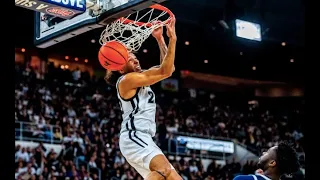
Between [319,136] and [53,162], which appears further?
[53,162]

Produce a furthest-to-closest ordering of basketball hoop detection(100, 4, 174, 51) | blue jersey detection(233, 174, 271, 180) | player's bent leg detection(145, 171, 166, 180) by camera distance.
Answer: basketball hoop detection(100, 4, 174, 51)
player's bent leg detection(145, 171, 166, 180)
blue jersey detection(233, 174, 271, 180)

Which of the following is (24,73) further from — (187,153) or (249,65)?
(249,65)

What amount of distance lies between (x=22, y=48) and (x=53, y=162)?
36.1 ft

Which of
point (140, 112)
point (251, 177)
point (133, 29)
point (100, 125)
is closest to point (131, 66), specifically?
point (140, 112)

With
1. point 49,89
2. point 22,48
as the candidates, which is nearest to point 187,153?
point 49,89

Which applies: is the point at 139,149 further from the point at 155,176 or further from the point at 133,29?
the point at 133,29

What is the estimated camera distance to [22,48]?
2453 cm

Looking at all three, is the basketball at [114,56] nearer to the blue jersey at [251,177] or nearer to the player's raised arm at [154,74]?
the player's raised arm at [154,74]

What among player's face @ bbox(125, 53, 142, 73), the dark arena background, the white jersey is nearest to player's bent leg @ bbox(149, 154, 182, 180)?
the white jersey

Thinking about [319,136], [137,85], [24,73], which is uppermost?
[319,136]

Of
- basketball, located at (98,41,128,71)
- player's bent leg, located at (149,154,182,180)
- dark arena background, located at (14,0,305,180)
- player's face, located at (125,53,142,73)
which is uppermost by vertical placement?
basketball, located at (98,41,128,71)

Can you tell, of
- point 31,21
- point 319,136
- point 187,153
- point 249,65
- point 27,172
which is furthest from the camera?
point 249,65

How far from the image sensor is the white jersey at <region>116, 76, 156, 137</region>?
17.1 feet

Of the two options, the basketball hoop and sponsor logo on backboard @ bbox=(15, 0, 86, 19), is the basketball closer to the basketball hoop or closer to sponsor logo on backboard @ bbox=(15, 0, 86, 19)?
the basketball hoop
